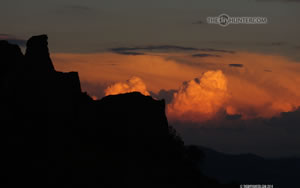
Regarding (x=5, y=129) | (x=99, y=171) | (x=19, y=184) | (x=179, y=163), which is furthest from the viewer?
(x=179, y=163)

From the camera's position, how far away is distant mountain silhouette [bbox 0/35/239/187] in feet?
383

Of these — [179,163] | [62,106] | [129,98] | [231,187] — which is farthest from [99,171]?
[231,187]

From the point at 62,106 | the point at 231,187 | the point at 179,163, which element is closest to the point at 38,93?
the point at 62,106

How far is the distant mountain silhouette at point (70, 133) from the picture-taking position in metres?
117

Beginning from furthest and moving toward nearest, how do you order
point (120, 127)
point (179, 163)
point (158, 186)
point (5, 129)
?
1. point (179, 163)
2. point (120, 127)
3. point (158, 186)
4. point (5, 129)

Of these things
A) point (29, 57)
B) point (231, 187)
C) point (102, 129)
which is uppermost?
point (29, 57)

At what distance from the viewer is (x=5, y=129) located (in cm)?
11794

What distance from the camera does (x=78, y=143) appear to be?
433ft

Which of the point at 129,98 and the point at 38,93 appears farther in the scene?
the point at 129,98

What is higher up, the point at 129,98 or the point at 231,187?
the point at 129,98

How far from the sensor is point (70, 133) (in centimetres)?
13250

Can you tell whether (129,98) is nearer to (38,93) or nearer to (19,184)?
(38,93)

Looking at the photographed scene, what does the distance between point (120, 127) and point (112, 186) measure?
108 feet

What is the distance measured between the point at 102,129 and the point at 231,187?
5480 centimetres
